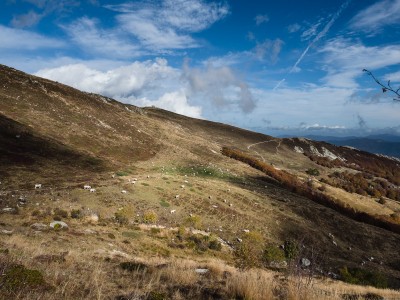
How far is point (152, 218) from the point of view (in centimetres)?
3003

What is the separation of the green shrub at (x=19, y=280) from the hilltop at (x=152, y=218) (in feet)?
0.12

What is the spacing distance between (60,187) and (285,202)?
1120 inches

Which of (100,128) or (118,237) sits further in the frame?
(100,128)

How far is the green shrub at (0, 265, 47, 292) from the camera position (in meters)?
8.04

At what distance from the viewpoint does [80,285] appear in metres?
9.47

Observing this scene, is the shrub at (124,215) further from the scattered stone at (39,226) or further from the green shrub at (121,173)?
the green shrub at (121,173)

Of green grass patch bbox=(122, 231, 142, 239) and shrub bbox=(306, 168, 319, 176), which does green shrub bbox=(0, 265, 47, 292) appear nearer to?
green grass patch bbox=(122, 231, 142, 239)

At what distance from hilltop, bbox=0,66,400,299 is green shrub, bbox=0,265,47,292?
4cm

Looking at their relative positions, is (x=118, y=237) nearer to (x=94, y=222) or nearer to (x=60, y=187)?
(x=94, y=222)

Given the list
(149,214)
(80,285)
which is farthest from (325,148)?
(80,285)

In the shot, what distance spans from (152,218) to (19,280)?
21818 mm

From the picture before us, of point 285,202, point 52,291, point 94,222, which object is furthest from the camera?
point 285,202

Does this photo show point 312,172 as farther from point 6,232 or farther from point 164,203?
point 6,232

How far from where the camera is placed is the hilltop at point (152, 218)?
10594 millimetres
